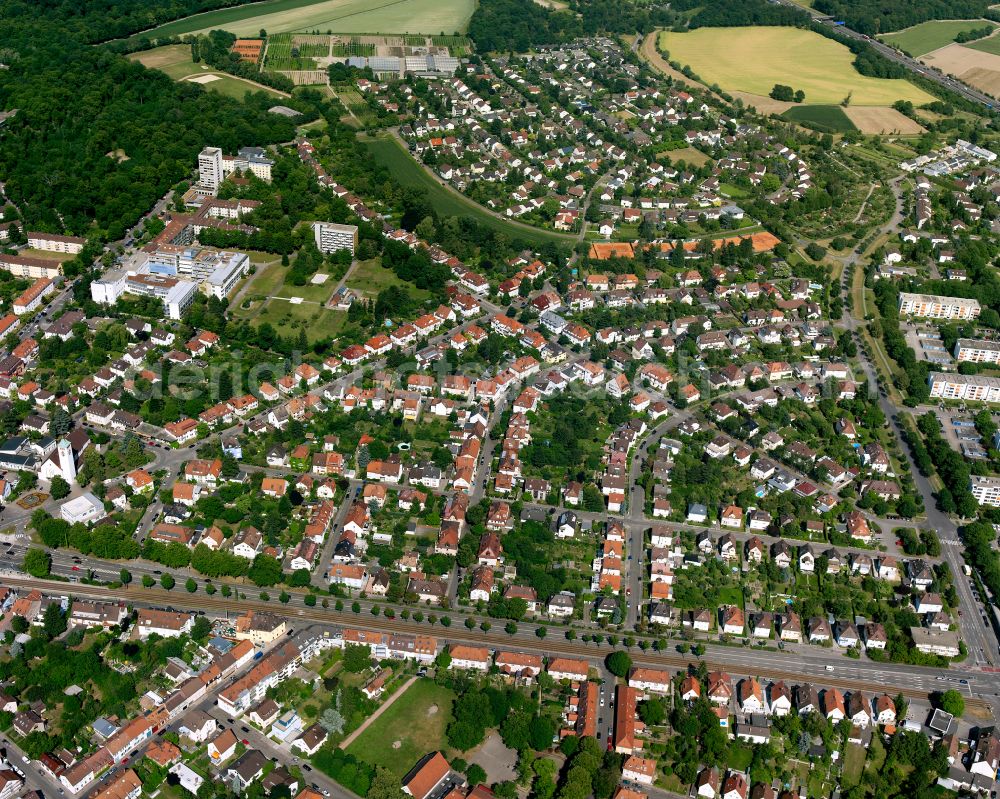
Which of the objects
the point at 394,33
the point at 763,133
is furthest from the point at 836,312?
the point at 394,33

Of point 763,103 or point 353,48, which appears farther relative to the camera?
point 353,48

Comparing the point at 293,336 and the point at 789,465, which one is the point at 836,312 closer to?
the point at 789,465

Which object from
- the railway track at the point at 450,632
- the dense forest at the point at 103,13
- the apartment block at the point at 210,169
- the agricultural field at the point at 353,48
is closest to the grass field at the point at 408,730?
the railway track at the point at 450,632

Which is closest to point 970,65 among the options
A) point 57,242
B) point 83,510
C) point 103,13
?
point 103,13

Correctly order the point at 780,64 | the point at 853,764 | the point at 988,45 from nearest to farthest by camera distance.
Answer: the point at 853,764
the point at 780,64
the point at 988,45

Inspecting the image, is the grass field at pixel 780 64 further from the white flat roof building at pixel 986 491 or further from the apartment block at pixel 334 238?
the white flat roof building at pixel 986 491

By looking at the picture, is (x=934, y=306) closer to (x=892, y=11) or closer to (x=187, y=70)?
(x=187, y=70)

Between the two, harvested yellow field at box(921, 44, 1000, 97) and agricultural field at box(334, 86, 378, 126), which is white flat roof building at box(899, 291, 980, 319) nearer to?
agricultural field at box(334, 86, 378, 126)
